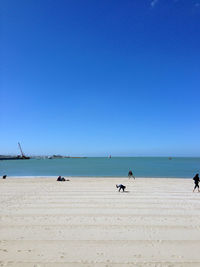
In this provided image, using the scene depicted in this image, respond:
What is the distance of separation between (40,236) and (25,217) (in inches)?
90.4

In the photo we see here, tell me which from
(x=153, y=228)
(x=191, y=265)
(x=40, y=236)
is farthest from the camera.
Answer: (x=153, y=228)

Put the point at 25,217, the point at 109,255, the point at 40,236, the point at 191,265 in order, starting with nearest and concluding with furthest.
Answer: the point at 191,265, the point at 109,255, the point at 40,236, the point at 25,217

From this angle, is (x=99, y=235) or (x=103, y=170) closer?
(x=99, y=235)

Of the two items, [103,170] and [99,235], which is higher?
[99,235]

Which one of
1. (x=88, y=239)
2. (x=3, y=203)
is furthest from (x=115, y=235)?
(x=3, y=203)

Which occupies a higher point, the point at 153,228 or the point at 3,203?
the point at 153,228

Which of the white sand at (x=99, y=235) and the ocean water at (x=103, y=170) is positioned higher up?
the white sand at (x=99, y=235)

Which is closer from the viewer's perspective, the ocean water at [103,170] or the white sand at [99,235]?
the white sand at [99,235]

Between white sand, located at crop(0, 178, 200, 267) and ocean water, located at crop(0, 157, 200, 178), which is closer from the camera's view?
white sand, located at crop(0, 178, 200, 267)

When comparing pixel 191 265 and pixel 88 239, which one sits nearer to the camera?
pixel 191 265

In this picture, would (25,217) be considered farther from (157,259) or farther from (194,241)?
(194,241)

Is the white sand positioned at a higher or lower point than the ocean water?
higher

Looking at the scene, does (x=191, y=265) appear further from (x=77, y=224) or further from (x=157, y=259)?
(x=77, y=224)

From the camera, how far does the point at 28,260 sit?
14.6ft
